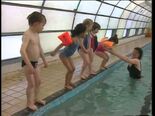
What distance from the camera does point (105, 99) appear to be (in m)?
5.54

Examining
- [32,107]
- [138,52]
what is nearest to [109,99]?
[138,52]

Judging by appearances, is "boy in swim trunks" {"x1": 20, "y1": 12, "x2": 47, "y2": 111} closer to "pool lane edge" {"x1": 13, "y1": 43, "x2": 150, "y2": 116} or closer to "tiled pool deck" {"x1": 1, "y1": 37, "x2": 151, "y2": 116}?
"pool lane edge" {"x1": 13, "y1": 43, "x2": 150, "y2": 116}

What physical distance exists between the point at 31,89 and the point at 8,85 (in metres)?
1.88

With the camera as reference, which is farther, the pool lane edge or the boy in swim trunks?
the pool lane edge

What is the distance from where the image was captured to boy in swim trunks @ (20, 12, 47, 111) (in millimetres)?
3551

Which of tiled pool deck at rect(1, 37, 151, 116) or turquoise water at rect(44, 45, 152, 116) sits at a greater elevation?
tiled pool deck at rect(1, 37, 151, 116)

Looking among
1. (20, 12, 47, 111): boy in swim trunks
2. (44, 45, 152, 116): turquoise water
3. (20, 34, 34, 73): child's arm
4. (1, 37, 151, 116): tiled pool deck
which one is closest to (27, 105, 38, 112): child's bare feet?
(20, 12, 47, 111): boy in swim trunks

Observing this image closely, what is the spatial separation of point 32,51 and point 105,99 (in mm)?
2365

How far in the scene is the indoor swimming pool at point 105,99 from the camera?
4.61 meters

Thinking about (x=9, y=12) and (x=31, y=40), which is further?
(x=9, y=12)

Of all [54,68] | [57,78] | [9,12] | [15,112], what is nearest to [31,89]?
[15,112]

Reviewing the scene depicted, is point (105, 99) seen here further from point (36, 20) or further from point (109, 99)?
point (36, 20)

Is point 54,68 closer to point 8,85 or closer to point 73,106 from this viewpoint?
point 8,85

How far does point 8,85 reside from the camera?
5.55m
